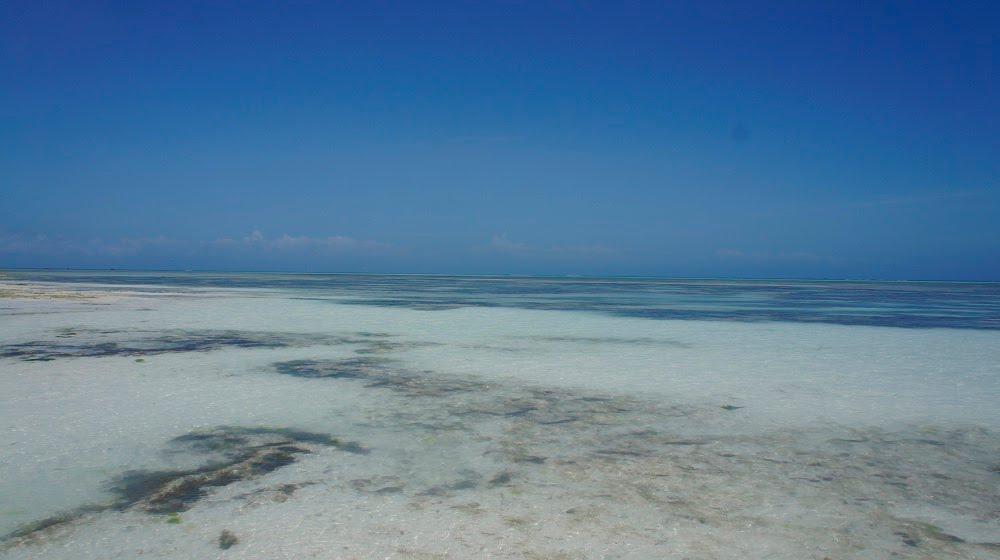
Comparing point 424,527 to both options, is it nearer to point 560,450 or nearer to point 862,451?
point 560,450

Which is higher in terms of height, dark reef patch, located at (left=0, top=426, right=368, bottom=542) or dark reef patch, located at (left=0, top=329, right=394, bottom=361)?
dark reef patch, located at (left=0, top=329, right=394, bottom=361)

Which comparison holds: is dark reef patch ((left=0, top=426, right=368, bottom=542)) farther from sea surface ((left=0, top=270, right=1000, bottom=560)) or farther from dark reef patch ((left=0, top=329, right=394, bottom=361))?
dark reef patch ((left=0, top=329, right=394, bottom=361))

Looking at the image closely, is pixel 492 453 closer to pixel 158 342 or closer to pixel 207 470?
pixel 207 470

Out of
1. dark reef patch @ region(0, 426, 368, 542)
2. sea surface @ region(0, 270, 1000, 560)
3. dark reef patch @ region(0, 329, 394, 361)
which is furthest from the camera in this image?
dark reef patch @ region(0, 329, 394, 361)

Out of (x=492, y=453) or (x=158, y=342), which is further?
(x=158, y=342)

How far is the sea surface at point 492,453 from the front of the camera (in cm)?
251

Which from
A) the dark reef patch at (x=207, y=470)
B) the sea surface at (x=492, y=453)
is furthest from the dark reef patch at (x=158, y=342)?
the dark reef patch at (x=207, y=470)

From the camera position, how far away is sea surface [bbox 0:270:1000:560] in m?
2.51

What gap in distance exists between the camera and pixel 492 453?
3.60 meters

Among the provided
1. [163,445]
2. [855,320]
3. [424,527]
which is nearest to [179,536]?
[424,527]

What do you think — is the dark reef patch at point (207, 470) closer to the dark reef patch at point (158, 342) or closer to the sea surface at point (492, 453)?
the sea surface at point (492, 453)

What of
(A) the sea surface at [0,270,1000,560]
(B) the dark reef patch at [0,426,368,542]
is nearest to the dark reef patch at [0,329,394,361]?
(A) the sea surface at [0,270,1000,560]

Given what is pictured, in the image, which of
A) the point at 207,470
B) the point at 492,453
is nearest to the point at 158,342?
the point at 207,470

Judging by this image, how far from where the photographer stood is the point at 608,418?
448 centimetres
